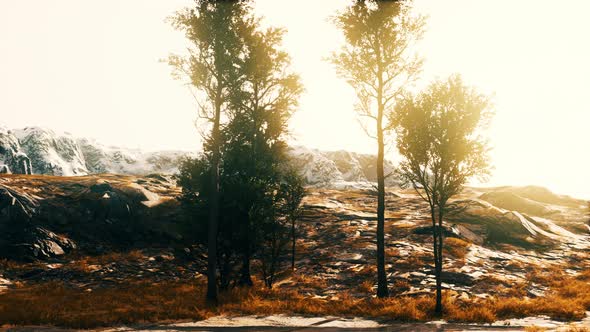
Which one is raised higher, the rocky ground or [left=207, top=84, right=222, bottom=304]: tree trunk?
[left=207, top=84, right=222, bottom=304]: tree trunk

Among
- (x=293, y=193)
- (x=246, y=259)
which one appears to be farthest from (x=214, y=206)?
(x=293, y=193)

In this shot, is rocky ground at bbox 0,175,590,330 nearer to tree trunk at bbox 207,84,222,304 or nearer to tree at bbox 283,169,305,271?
tree trunk at bbox 207,84,222,304

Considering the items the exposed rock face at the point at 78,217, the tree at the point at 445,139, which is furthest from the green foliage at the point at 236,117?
the exposed rock face at the point at 78,217

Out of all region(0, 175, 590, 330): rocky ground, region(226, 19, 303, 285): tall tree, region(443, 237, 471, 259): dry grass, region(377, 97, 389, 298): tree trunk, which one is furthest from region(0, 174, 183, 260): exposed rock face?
region(443, 237, 471, 259): dry grass

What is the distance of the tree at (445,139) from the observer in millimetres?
14867

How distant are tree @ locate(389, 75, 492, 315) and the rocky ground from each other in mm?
6223

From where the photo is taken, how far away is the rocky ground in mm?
21469

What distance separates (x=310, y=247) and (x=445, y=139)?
1745cm

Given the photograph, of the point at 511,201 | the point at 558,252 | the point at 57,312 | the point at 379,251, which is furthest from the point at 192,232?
the point at 511,201

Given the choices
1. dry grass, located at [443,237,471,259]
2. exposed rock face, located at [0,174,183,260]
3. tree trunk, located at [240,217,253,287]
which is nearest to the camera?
tree trunk, located at [240,217,253,287]

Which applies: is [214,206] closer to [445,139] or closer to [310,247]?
[445,139]

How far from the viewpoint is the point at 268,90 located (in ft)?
82.0

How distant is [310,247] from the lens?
98.6 ft

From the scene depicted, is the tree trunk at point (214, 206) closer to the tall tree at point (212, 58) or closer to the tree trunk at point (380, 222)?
the tall tree at point (212, 58)
